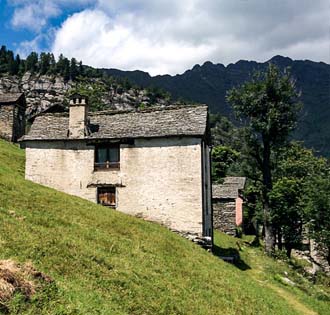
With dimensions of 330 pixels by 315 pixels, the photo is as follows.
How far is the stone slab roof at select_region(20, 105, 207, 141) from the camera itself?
26828 millimetres

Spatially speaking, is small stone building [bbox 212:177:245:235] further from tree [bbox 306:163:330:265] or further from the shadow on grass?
the shadow on grass

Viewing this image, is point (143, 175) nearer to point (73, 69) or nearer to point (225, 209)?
point (225, 209)

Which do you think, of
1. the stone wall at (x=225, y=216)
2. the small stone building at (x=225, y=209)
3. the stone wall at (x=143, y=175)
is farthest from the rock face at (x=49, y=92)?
the stone wall at (x=143, y=175)

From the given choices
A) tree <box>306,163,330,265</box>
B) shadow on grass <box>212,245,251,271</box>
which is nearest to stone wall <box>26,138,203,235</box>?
shadow on grass <box>212,245,251,271</box>

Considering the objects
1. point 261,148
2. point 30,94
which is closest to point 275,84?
point 261,148

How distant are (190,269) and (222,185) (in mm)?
30930

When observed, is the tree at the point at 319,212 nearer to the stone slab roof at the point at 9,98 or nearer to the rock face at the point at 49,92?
the stone slab roof at the point at 9,98

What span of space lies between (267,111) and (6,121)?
103ft

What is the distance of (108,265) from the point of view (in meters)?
13.9

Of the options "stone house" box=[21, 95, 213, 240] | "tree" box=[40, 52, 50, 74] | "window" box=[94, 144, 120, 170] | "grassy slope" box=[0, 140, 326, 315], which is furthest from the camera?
"tree" box=[40, 52, 50, 74]

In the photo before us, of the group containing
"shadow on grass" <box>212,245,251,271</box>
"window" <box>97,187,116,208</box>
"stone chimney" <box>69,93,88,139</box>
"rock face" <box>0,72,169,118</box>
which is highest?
"rock face" <box>0,72,169,118</box>

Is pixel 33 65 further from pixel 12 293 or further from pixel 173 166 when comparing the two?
pixel 12 293

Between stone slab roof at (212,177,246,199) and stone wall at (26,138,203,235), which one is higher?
stone wall at (26,138,203,235)

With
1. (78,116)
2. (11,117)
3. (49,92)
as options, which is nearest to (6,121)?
(11,117)
